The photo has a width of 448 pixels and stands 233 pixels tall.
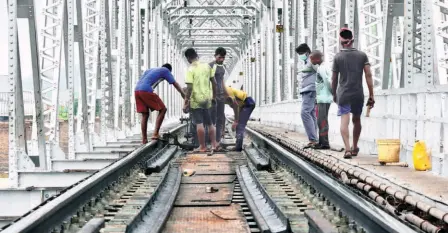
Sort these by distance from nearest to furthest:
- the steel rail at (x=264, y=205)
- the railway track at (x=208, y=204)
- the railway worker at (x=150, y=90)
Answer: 1. the railway track at (x=208, y=204)
2. the steel rail at (x=264, y=205)
3. the railway worker at (x=150, y=90)

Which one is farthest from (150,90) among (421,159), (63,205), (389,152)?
(63,205)

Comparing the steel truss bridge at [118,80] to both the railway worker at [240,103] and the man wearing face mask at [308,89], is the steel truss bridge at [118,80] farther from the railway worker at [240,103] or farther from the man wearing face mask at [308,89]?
the railway worker at [240,103]

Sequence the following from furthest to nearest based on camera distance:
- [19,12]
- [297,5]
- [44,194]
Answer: [297,5] → [19,12] → [44,194]

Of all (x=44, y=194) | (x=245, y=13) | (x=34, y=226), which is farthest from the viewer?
(x=245, y=13)

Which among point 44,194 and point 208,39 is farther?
point 208,39

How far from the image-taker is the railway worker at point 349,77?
9.65m

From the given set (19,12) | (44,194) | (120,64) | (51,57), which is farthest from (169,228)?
(120,64)

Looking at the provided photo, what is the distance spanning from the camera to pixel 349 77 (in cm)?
968

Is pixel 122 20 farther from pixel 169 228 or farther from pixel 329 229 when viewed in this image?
pixel 329 229

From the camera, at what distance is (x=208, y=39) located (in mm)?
67375

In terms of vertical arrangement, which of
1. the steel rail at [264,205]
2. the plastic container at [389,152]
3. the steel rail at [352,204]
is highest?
the plastic container at [389,152]

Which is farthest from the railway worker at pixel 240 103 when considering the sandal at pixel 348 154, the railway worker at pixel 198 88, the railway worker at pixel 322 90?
the sandal at pixel 348 154

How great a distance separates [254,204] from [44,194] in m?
3.00

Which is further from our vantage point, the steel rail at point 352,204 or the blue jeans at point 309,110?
the blue jeans at point 309,110
